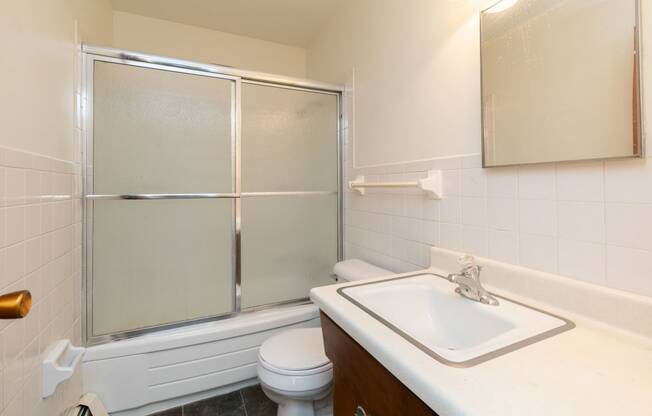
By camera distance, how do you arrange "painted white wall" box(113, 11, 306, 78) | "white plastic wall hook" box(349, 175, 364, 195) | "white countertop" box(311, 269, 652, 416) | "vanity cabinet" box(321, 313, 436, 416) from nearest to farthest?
1. "white countertop" box(311, 269, 652, 416)
2. "vanity cabinet" box(321, 313, 436, 416)
3. "white plastic wall hook" box(349, 175, 364, 195)
4. "painted white wall" box(113, 11, 306, 78)

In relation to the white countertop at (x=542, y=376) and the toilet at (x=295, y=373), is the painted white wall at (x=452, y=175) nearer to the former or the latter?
the white countertop at (x=542, y=376)

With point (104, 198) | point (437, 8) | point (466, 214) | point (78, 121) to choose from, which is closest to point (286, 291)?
point (104, 198)

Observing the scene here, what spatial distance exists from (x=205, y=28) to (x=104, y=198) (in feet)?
5.36

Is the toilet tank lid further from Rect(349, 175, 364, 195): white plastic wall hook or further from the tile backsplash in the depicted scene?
Rect(349, 175, 364, 195): white plastic wall hook

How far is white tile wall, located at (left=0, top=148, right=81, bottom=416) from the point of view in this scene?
0.78 m

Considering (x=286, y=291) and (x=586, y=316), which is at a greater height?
(x=586, y=316)

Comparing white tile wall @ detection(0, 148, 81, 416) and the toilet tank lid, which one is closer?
white tile wall @ detection(0, 148, 81, 416)

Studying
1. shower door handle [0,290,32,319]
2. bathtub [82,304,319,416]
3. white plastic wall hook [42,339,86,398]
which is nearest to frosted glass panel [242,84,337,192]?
bathtub [82,304,319,416]

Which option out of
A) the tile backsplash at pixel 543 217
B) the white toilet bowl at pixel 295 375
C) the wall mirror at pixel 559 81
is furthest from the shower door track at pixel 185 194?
the wall mirror at pixel 559 81

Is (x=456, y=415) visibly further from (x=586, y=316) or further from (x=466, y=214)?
(x=466, y=214)

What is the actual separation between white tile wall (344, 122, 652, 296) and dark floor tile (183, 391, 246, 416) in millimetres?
1145

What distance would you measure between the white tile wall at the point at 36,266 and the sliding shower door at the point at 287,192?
2.68 ft

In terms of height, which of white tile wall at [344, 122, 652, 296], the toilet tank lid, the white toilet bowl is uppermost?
white tile wall at [344, 122, 652, 296]

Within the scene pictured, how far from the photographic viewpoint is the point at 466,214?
1.06m
